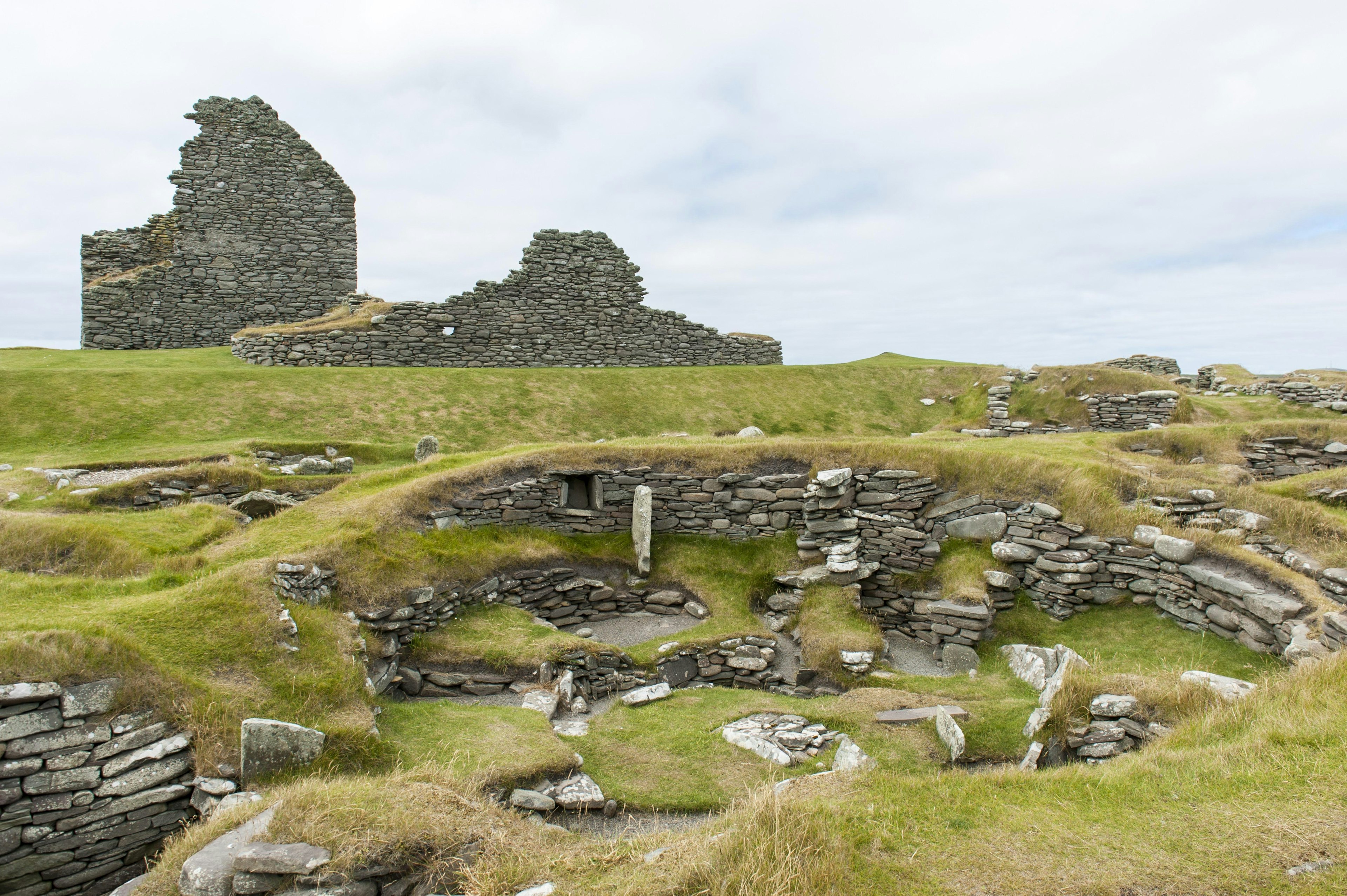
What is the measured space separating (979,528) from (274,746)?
41.8 ft

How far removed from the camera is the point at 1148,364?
1374 inches

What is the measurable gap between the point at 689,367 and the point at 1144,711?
22.1 meters

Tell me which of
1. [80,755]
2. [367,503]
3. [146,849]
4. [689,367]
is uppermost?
[689,367]

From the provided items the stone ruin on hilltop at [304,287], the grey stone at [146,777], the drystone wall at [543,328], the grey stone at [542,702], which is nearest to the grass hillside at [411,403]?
the drystone wall at [543,328]

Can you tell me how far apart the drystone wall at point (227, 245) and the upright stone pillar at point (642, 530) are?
893 inches

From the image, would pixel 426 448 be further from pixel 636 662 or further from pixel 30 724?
pixel 30 724

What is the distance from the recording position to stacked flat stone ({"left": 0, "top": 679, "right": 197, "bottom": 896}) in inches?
287

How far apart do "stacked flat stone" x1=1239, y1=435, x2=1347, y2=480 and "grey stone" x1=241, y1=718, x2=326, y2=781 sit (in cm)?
2106

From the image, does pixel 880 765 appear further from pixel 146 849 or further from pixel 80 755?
pixel 80 755

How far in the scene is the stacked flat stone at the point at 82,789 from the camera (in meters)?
7.29

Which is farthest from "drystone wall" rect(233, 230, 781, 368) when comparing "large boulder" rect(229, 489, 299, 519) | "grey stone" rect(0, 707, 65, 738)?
"grey stone" rect(0, 707, 65, 738)

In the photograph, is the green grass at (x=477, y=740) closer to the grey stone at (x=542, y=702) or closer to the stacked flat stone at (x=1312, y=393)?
the grey stone at (x=542, y=702)

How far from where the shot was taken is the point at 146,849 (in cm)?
774

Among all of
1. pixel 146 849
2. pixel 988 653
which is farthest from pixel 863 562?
pixel 146 849
